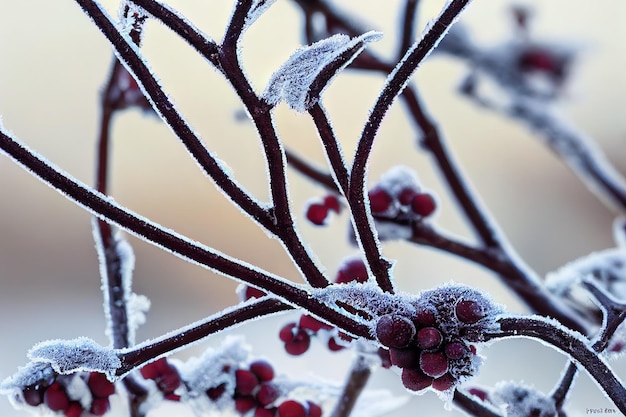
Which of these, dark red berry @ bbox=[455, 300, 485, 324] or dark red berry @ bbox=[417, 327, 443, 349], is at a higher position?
dark red berry @ bbox=[455, 300, 485, 324]

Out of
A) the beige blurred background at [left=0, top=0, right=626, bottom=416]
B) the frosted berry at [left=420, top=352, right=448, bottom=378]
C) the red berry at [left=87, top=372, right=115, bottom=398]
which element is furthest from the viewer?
the beige blurred background at [left=0, top=0, right=626, bottom=416]

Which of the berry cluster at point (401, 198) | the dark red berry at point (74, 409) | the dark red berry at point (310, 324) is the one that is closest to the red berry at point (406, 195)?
the berry cluster at point (401, 198)

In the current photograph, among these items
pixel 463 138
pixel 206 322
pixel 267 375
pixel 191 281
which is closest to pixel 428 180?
pixel 463 138

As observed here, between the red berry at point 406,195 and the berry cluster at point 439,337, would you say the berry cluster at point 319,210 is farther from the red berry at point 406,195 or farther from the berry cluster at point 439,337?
the berry cluster at point 439,337

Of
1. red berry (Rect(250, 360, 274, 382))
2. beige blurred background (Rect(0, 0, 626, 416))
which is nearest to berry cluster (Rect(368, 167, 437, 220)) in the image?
red berry (Rect(250, 360, 274, 382))

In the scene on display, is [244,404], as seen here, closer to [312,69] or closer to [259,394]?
[259,394]

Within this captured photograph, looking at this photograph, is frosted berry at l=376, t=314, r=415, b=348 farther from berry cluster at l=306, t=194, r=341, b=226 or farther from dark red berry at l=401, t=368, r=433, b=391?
berry cluster at l=306, t=194, r=341, b=226
